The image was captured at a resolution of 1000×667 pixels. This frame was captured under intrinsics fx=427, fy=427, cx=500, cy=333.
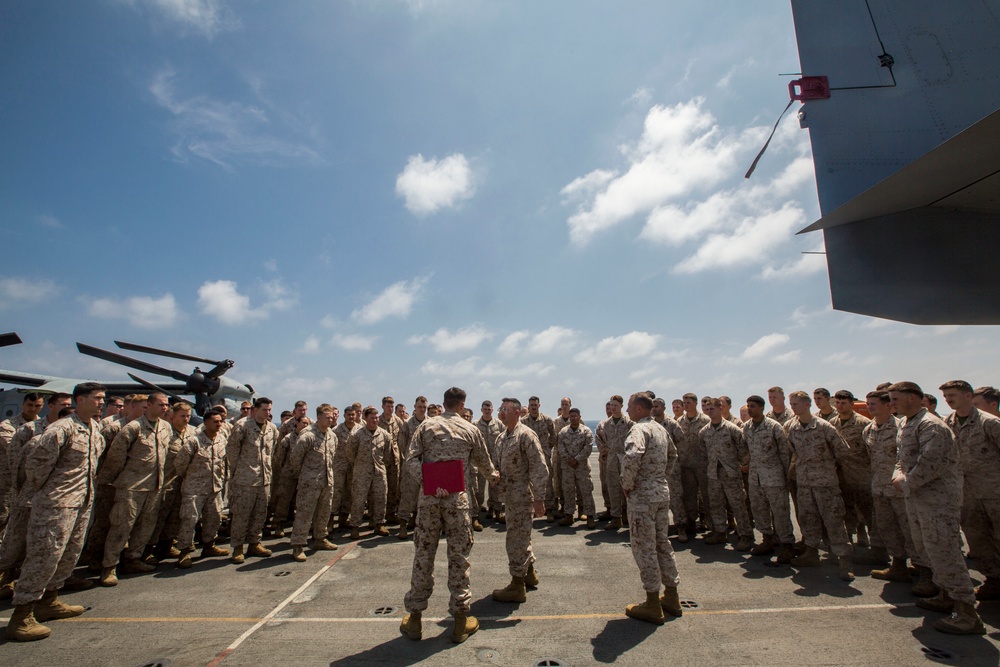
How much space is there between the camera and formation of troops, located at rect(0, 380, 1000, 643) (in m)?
3.72

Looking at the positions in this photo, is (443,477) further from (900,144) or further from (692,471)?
(900,144)

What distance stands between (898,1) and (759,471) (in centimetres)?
567

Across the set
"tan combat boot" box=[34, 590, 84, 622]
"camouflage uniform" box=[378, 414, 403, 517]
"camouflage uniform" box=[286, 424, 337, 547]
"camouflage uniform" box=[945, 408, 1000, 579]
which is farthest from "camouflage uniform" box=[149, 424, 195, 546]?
"camouflage uniform" box=[945, 408, 1000, 579]

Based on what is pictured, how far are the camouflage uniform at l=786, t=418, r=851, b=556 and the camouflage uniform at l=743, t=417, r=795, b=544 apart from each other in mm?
177

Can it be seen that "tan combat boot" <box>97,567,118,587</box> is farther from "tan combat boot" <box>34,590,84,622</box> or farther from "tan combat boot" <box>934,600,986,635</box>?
"tan combat boot" <box>934,600,986,635</box>

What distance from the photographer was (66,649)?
3.39 m

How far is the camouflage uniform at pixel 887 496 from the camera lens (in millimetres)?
4676

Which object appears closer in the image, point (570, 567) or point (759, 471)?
point (570, 567)

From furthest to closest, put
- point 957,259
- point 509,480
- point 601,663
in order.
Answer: point 509,480, point 957,259, point 601,663

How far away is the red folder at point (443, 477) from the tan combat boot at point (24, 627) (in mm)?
3382

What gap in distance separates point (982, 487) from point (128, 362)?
15811 mm

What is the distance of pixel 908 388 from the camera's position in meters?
4.02

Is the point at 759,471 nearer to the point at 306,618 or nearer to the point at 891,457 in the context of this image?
the point at 891,457

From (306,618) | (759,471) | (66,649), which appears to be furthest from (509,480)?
(66,649)
